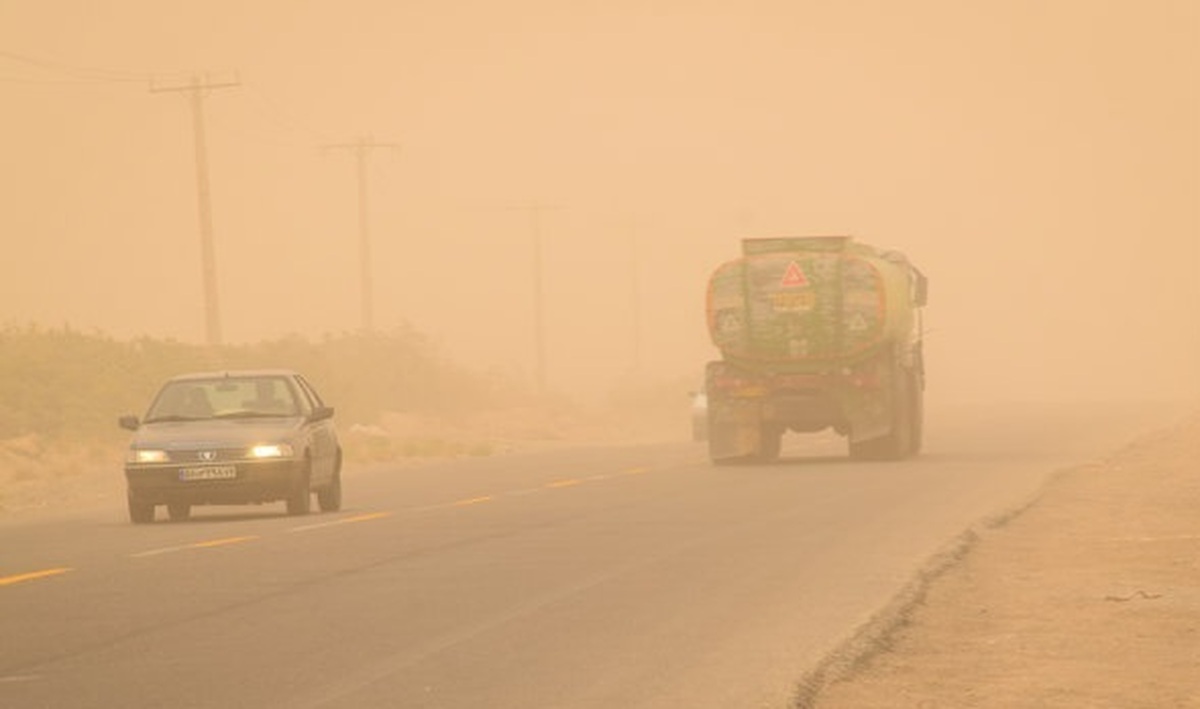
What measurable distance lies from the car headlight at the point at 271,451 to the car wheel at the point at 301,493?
1.50ft

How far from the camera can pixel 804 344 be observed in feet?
132

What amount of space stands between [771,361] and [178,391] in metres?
13.8

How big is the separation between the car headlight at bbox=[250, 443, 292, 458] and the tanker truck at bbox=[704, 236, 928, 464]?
46.6 feet

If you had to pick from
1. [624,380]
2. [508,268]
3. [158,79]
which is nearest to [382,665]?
[158,79]

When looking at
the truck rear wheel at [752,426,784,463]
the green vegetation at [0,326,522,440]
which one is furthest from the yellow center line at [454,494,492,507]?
the green vegetation at [0,326,522,440]

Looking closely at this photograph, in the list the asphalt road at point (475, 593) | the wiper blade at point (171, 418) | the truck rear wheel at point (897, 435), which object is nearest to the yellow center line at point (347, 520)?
the asphalt road at point (475, 593)

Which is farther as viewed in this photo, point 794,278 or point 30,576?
point 794,278

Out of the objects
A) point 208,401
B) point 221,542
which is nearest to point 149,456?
point 208,401

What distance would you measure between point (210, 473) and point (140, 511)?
1247mm

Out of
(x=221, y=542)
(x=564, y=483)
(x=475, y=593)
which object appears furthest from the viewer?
(x=564, y=483)

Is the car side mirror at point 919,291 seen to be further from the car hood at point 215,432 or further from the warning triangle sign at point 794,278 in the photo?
the car hood at point 215,432

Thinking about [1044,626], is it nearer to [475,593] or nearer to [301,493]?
[475,593]

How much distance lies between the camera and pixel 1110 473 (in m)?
35.0

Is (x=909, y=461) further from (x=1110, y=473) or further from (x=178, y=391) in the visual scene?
(x=178, y=391)
